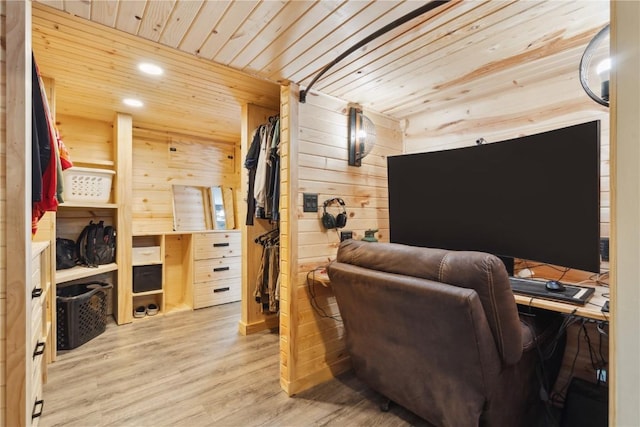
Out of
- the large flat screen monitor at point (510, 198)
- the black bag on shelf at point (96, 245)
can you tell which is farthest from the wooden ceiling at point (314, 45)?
the black bag on shelf at point (96, 245)

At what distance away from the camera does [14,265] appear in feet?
3.46

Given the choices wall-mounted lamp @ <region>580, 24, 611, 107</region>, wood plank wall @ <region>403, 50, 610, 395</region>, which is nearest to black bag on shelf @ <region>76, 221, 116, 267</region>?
wood plank wall @ <region>403, 50, 610, 395</region>

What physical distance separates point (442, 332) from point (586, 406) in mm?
977

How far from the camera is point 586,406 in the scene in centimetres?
149

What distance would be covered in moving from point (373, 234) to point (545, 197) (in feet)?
3.77

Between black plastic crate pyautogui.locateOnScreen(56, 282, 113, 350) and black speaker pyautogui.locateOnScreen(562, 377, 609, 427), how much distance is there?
3554 mm

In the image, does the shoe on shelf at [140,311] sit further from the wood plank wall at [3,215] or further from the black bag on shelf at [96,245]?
the wood plank wall at [3,215]

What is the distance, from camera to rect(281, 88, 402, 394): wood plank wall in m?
2.04

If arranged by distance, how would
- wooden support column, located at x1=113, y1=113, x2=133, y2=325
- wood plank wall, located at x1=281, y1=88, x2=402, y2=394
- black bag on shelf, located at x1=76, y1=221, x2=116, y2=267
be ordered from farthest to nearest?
wooden support column, located at x1=113, y1=113, x2=133, y2=325, black bag on shelf, located at x1=76, y1=221, x2=116, y2=267, wood plank wall, located at x1=281, y1=88, x2=402, y2=394

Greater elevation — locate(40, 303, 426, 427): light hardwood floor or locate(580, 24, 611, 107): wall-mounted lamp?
locate(580, 24, 611, 107): wall-mounted lamp

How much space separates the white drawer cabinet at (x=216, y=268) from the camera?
358cm

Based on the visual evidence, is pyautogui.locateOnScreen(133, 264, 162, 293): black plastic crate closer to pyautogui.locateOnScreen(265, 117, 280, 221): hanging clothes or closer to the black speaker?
pyautogui.locateOnScreen(265, 117, 280, 221): hanging clothes

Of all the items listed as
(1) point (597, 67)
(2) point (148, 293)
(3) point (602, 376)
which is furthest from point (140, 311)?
(1) point (597, 67)

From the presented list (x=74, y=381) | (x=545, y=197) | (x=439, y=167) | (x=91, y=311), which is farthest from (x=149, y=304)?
(x=545, y=197)
